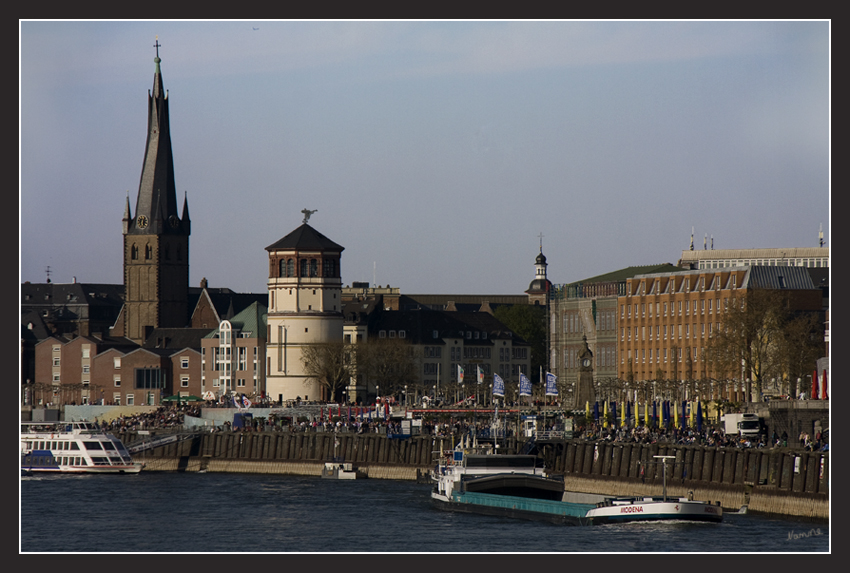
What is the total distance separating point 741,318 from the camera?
13575 centimetres

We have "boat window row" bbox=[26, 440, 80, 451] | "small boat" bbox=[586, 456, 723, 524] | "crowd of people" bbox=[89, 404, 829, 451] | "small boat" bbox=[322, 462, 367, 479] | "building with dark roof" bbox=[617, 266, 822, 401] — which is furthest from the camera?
"building with dark roof" bbox=[617, 266, 822, 401]

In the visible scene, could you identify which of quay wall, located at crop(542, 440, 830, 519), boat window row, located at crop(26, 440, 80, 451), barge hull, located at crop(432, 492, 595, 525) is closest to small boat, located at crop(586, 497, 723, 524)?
barge hull, located at crop(432, 492, 595, 525)

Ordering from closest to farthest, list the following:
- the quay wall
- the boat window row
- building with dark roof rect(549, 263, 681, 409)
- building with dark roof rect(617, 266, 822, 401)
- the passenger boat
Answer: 1. the quay wall
2. the passenger boat
3. the boat window row
4. building with dark roof rect(617, 266, 822, 401)
5. building with dark roof rect(549, 263, 681, 409)

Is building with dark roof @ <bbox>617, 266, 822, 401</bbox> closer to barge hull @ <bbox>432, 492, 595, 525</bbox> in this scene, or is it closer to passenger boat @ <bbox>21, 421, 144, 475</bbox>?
passenger boat @ <bbox>21, 421, 144, 475</bbox>

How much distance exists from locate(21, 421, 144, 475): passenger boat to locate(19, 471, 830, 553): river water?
67.7ft

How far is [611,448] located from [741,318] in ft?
104

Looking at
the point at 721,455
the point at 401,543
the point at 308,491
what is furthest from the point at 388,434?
the point at 401,543

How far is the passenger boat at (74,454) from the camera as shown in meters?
138

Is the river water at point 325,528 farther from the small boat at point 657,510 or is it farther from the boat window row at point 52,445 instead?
the boat window row at point 52,445

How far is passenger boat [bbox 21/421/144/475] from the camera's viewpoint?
138000 mm

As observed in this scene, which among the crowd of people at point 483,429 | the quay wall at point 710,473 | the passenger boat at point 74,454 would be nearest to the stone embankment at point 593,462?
the quay wall at point 710,473

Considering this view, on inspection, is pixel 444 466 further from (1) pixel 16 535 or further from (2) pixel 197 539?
(1) pixel 16 535

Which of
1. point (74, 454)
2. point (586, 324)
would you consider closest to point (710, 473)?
point (74, 454)

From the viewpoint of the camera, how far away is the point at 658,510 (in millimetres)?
82562
